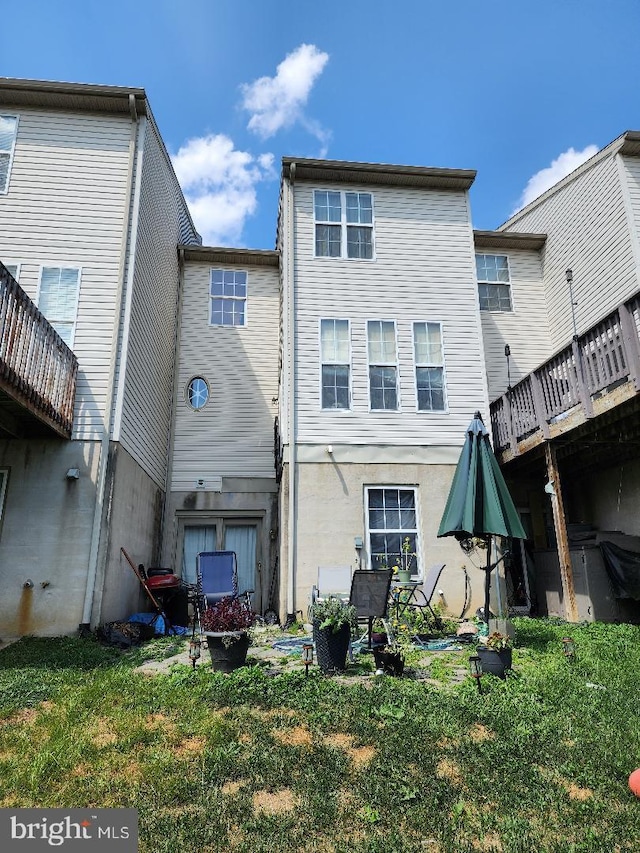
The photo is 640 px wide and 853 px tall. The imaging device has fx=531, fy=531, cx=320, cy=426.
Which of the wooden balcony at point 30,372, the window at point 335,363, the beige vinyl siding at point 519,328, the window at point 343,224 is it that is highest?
the window at point 343,224

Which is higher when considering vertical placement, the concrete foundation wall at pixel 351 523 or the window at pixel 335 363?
the window at pixel 335 363

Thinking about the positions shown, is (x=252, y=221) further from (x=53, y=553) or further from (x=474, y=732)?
(x=474, y=732)

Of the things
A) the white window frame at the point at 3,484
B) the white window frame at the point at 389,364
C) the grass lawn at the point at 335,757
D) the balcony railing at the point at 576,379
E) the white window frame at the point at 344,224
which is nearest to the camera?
the grass lawn at the point at 335,757

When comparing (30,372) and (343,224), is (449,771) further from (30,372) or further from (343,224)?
(343,224)

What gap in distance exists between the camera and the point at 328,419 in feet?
32.5

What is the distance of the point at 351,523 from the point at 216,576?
98.9 inches

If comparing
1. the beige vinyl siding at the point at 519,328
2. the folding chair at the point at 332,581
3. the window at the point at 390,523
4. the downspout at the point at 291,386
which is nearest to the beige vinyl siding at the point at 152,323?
the downspout at the point at 291,386

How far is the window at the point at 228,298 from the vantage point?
12648 mm

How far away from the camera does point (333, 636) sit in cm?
518

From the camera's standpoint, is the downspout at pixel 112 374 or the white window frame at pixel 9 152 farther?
the white window frame at pixel 9 152

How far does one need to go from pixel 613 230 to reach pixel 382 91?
213 inches

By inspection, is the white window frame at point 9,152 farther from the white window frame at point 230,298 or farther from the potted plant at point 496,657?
the potted plant at point 496,657

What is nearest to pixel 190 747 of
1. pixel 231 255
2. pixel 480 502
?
pixel 480 502

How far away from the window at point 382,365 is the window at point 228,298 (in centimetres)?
364
